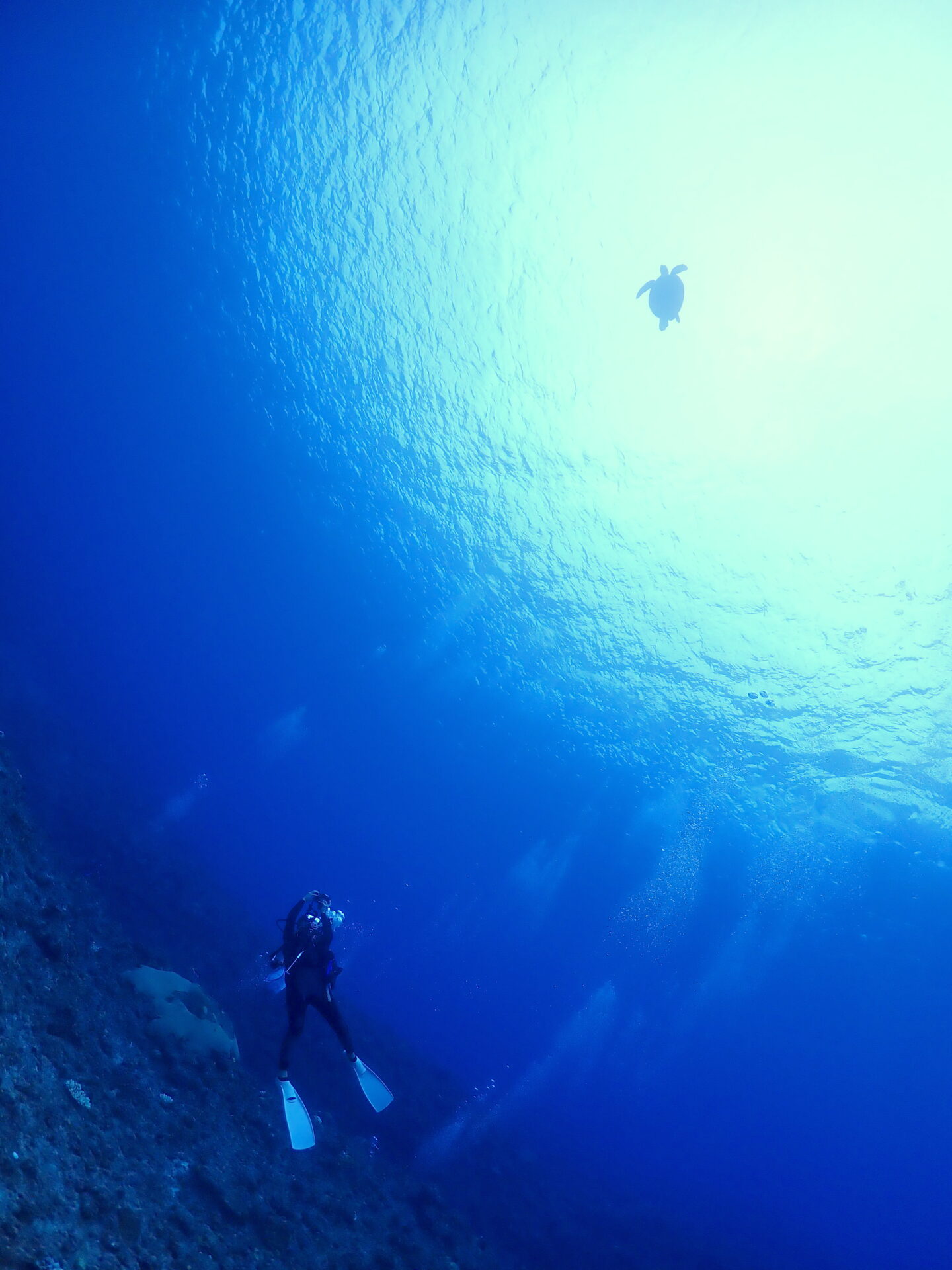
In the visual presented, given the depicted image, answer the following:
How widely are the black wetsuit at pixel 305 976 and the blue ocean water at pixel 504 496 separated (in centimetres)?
1012

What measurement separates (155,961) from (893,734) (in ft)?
76.7

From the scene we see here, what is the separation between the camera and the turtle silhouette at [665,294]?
36.0 feet

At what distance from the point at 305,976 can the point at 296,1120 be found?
156 cm

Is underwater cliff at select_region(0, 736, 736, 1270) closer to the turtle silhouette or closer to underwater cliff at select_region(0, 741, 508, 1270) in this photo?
underwater cliff at select_region(0, 741, 508, 1270)

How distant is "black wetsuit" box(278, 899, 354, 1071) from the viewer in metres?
7.64

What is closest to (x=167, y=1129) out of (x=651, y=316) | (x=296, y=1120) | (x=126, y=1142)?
(x=126, y=1142)

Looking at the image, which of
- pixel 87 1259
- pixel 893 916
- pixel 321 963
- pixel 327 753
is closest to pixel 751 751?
pixel 893 916

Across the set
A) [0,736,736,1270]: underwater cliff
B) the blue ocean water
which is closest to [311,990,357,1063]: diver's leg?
[0,736,736,1270]: underwater cliff

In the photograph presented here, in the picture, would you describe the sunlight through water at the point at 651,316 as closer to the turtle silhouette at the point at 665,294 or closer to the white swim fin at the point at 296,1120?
the turtle silhouette at the point at 665,294

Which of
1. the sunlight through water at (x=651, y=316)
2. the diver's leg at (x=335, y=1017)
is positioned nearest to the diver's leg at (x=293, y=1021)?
the diver's leg at (x=335, y=1017)

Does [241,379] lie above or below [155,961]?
above

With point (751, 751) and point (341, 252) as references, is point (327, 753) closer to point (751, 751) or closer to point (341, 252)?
point (751, 751)

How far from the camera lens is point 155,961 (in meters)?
9.63

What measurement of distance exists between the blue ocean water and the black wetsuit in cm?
1012
